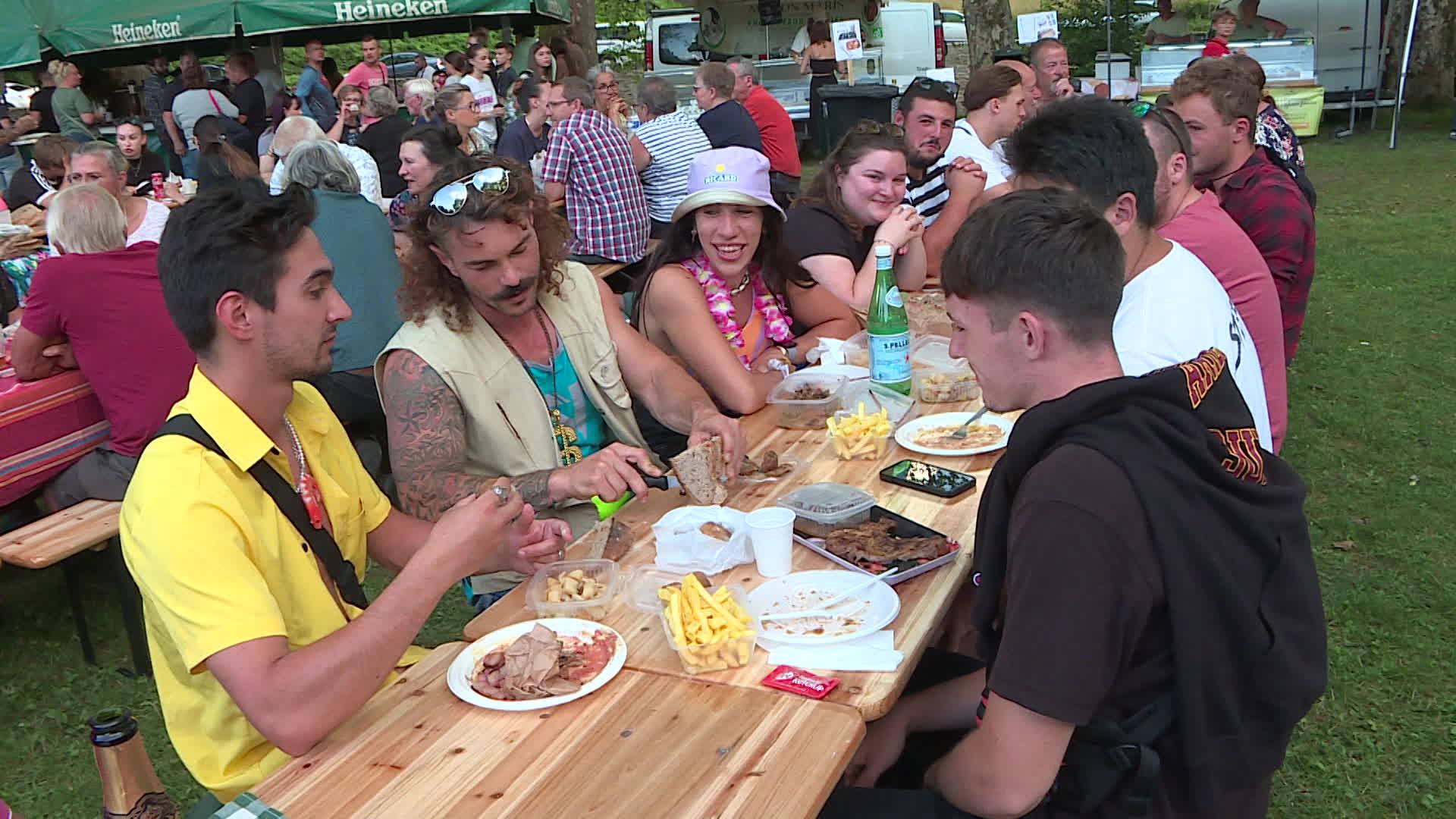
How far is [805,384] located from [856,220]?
1442 millimetres

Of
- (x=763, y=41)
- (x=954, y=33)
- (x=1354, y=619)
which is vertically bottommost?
(x=1354, y=619)

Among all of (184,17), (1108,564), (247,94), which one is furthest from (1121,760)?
(184,17)

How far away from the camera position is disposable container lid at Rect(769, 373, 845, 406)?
3.21 metres

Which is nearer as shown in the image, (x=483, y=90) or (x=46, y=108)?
(x=483, y=90)

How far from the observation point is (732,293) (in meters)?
3.85

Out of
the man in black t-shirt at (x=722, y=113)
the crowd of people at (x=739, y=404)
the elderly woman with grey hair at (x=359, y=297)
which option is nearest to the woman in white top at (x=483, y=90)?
the man in black t-shirt at (x=722, y=113)

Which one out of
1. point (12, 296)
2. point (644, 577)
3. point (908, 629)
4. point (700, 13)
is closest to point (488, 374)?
point (644, 577)

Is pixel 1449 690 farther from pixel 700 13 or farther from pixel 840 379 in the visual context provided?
pixel 700 13

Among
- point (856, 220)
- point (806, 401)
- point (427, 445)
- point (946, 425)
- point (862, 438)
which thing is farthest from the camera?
point (856, 220)

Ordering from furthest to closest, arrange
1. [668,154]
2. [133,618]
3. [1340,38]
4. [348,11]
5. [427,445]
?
[1340,38]
[348,11]
[668,154]
[133,618]
[427,445]

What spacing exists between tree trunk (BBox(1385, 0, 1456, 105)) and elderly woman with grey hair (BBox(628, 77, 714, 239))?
456 inches

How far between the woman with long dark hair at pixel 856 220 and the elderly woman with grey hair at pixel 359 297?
1838mm

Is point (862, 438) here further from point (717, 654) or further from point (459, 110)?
point (459, 110)

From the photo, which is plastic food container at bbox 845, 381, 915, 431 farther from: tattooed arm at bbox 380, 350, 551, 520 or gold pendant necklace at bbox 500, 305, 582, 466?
tattooed arm at bbox 380, 350, 551, 520
